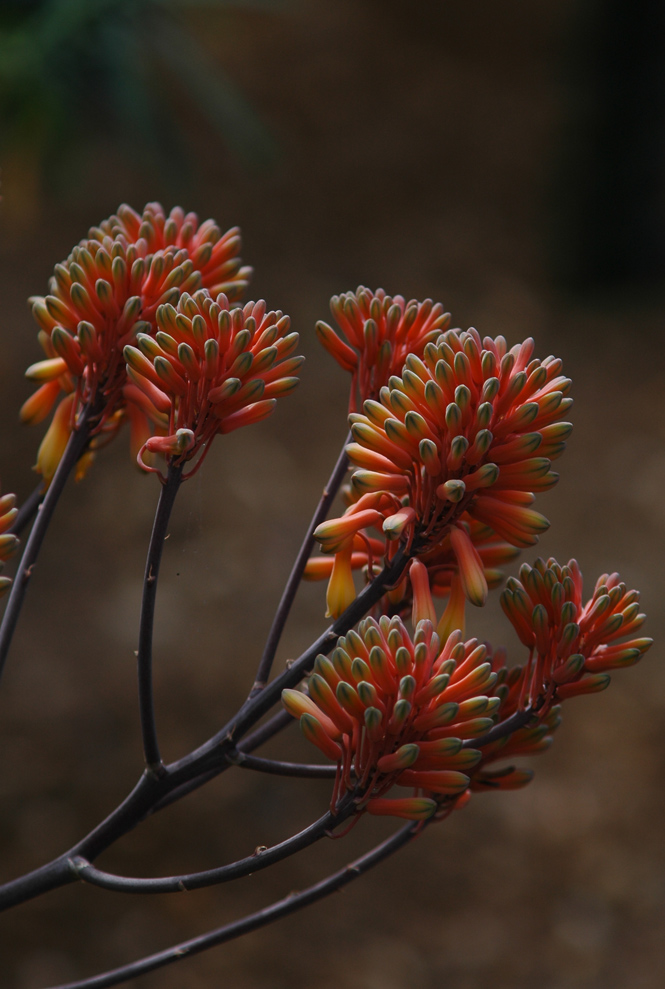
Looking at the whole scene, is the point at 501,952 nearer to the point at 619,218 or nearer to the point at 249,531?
the point at 249,531

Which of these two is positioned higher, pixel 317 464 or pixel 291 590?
pixel 317 464

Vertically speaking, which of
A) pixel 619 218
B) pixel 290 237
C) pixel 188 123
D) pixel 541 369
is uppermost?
pixel 188 123

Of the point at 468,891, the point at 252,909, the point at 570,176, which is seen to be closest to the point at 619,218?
the point at 570,176

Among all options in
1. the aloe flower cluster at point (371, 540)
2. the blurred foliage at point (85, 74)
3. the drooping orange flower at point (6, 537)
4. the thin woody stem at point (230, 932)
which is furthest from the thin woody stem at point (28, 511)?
the blurred foliage at point (85, 74)

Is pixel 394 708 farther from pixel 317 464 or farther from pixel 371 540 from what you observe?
pixel 317 464

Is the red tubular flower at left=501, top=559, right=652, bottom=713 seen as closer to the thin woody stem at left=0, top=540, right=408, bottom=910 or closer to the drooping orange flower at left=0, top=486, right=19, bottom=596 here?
the thin woody stem at left=0, top=540, right=408, bottom=910

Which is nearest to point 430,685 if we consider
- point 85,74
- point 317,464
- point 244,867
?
point 244,867

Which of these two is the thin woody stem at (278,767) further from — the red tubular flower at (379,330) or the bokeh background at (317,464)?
the bokeh background at (317,464)
